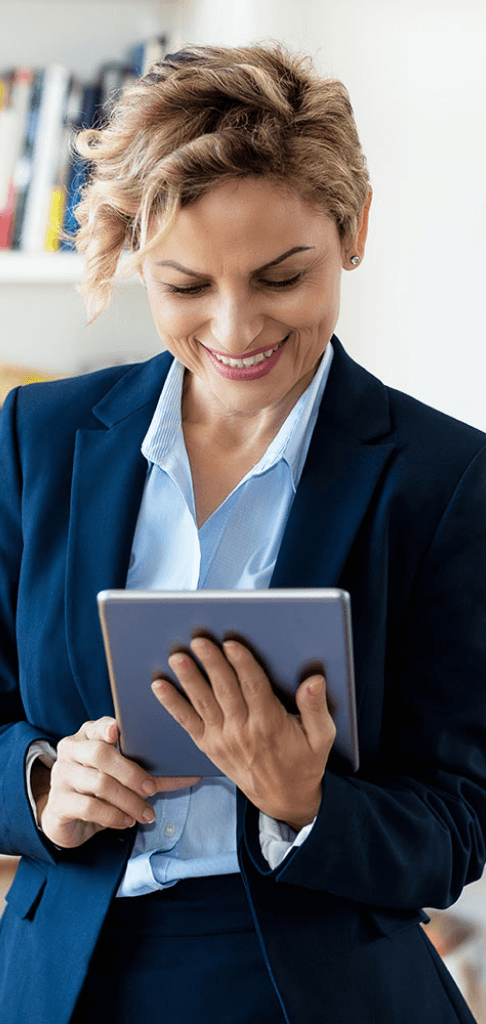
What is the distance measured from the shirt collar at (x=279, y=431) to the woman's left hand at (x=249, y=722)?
0.33 meters

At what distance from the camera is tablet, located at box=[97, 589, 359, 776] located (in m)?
0.84

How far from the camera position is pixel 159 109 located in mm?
1072

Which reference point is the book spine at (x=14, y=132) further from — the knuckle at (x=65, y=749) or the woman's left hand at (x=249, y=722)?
the woman's left hand at (x=249, y=722)

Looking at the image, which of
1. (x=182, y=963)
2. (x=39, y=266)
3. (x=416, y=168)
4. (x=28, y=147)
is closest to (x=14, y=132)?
(x=28, y=147)

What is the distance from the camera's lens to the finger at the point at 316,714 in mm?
895

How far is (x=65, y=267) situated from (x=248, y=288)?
1.38 metres

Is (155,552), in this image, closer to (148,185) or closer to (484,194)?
(148,185)

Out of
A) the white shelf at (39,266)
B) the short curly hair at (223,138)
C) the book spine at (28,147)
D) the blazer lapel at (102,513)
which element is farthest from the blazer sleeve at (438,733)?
the book spine at (28,147)

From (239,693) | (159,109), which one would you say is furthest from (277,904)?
(159,109)

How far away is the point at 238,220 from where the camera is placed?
103cm

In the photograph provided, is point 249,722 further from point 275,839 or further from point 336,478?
point 336,478

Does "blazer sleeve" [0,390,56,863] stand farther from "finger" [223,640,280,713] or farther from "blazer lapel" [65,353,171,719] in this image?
"finger" [223,640,280,713]

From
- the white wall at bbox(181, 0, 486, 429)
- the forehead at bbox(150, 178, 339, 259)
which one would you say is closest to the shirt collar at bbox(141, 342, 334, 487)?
the forehead at bbox(150, 178, 339, 259)

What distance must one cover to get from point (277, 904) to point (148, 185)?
2.34ft
